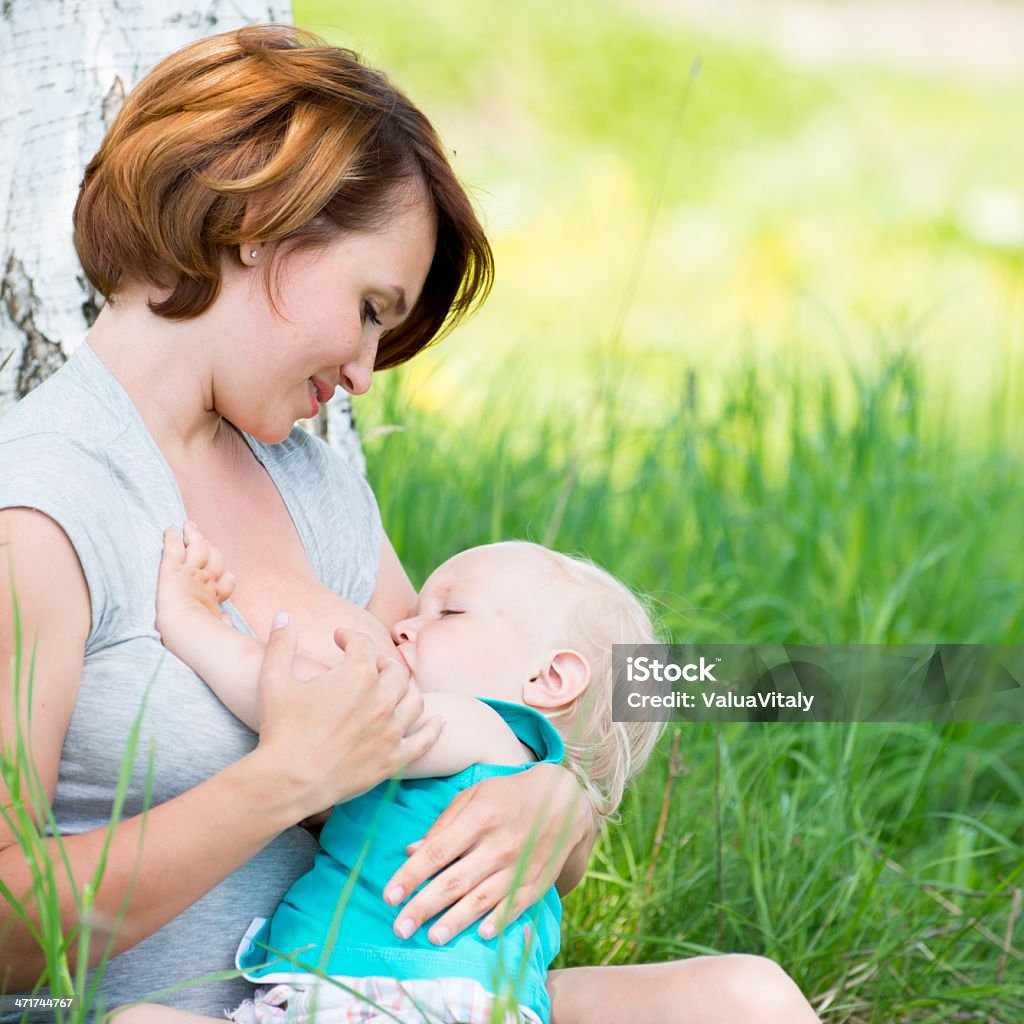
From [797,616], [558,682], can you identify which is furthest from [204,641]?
[797,616]

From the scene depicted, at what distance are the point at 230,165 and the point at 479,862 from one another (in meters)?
0.89

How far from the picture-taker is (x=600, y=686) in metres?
1.87

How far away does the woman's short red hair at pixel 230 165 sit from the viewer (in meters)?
1.64

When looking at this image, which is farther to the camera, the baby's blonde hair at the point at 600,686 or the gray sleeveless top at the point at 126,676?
the baby's blonde hair at the point at 600,686

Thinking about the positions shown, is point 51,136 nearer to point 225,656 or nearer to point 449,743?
point 225,656

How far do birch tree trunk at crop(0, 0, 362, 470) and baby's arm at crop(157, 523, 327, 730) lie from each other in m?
0.68

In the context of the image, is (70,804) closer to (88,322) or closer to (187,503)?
(187,503)

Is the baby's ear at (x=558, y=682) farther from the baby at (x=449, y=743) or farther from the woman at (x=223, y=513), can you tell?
the woman at (x=223, y=513)

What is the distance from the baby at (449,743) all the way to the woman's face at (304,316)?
0.20 metres

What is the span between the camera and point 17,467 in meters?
1.47

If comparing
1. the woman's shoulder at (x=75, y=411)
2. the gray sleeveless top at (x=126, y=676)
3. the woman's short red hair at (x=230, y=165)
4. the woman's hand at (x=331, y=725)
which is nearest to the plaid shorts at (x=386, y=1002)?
the gray sleeveless top at (x=126, y=676)

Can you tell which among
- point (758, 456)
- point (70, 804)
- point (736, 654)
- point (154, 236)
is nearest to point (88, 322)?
point (154, 236)

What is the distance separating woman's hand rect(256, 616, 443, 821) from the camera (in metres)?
1.45

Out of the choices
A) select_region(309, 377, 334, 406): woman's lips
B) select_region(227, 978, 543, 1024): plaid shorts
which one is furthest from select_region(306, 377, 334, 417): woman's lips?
select_region(227, 978, 543, 1024): plaid shorts
